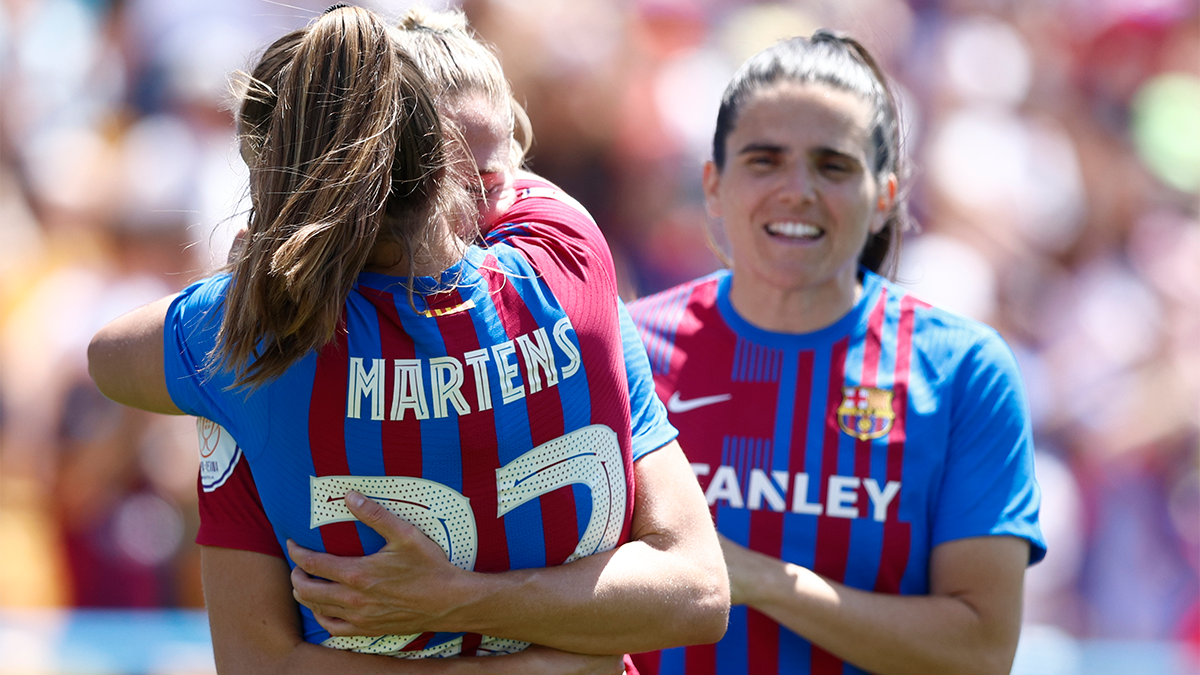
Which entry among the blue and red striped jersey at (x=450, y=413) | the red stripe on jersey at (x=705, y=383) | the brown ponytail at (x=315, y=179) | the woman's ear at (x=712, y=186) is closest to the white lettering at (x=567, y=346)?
the blue and red striped jersey at (x=450, y=413)

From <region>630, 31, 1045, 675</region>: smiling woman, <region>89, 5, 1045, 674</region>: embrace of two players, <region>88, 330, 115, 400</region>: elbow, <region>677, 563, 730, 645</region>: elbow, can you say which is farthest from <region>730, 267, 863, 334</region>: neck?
<region>88, 330, 115, 400</region>: elbow

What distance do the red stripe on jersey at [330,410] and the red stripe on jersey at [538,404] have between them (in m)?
0.20

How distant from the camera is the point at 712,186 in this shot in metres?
2.52

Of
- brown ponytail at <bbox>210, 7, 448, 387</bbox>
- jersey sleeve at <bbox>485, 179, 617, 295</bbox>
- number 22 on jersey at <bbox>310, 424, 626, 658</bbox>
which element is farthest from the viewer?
jersey sleeve at <bbox>485, 179, 617, 295</bbox>

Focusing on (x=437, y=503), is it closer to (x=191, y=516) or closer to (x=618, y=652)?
(x=618, y=652)

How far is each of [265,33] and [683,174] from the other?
91.0 inches

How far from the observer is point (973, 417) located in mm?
2141

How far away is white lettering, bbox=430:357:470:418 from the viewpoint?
1.40m

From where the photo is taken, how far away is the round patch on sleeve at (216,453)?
150 centimetres

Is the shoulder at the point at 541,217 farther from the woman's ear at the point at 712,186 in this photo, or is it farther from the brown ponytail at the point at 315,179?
the woman's ear at the point at 712,186

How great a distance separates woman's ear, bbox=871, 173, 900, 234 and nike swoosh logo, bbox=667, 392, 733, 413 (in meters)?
0.53

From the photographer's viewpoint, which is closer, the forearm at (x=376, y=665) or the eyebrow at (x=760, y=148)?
the forearm at (x=376, y=665)

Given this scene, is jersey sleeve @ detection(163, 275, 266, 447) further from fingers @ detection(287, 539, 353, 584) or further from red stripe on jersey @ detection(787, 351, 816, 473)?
red stripe on jersey @ detection(787, 351, 816, 473)

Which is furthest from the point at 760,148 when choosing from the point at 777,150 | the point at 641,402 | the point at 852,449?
the point at 641,402
